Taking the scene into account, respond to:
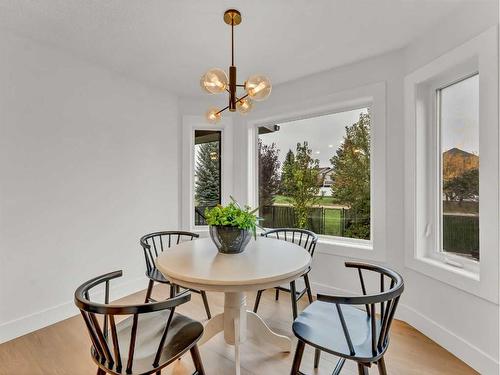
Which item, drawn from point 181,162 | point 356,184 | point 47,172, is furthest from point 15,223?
point 356,184

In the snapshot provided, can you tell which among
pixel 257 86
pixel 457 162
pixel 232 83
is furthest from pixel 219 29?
pixel 457 162

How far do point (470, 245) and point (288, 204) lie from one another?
1.81m

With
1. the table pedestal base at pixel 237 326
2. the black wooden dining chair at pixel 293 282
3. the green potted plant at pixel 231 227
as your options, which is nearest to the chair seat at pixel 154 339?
the table pedestal base at pixel 237 326

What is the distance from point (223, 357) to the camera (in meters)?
1.98

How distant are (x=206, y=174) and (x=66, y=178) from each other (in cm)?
166

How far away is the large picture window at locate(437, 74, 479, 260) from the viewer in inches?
80.2

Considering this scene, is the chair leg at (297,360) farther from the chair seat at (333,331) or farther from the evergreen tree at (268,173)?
the evergreen tree at (268,173)

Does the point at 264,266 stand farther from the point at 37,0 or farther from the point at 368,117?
the point at 37,0

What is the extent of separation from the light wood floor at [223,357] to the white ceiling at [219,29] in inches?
95.3

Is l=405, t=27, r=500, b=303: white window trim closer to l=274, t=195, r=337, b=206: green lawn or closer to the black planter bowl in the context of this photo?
l=274, t=195, r=337, b=206: green lawn

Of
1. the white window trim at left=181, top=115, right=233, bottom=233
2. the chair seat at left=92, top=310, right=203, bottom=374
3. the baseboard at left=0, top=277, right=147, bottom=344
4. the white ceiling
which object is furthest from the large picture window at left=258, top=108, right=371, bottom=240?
the baseboard at left=0, top=277, right=147, bottom=344

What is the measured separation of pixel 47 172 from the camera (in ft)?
8.04

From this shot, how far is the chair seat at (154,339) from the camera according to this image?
1246 millimetres

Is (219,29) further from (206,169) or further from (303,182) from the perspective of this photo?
(206,169)
